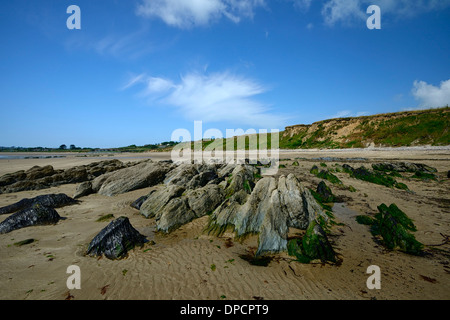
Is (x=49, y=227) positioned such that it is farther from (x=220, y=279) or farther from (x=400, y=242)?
(x=400, y=242)

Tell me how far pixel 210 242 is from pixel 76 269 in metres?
4.28

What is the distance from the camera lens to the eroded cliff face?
125ft

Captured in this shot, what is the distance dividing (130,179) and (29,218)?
7.64 metres

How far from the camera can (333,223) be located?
29.3 ft

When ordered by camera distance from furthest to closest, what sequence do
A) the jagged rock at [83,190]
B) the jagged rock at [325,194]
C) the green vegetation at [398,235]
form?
the jagged rock at [83,190]
the jagged rock at [325,194]
the green vegetation at [398,235]

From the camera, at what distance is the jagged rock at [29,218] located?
26.9 ft

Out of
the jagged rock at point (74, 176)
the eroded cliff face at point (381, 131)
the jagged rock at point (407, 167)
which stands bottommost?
the jagged rock at point (74, 176)

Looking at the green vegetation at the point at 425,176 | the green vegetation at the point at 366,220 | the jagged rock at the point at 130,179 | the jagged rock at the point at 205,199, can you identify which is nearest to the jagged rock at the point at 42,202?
the jagged rock at the point at 130,179

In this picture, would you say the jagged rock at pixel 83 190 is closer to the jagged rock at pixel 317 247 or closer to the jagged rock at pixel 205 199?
the jagged rock at pixel 205 199

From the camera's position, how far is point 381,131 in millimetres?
46125

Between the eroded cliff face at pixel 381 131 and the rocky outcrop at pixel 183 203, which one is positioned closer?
the rocky outcrop at pixel 183 203

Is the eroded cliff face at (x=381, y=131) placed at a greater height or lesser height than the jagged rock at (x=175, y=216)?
greater

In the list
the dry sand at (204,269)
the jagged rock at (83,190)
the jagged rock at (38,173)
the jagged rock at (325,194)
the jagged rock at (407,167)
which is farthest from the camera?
the jagged rock at (407,167)

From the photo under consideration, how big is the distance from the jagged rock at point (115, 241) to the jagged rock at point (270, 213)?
3.18 metres
